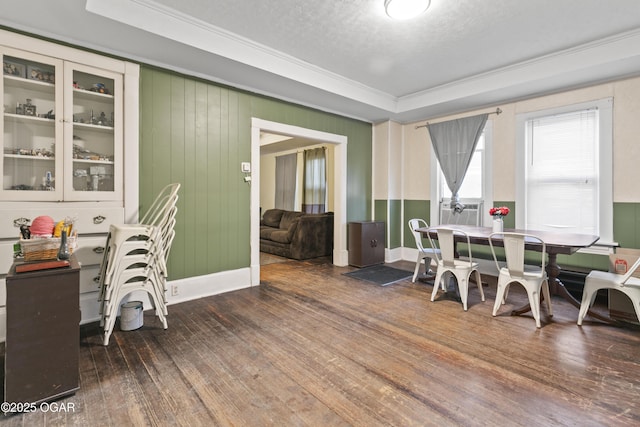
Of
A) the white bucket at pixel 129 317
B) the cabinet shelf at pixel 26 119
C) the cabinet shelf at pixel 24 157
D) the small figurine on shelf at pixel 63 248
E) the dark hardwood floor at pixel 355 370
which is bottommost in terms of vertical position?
the dark hardwood floor at pixel 355 370

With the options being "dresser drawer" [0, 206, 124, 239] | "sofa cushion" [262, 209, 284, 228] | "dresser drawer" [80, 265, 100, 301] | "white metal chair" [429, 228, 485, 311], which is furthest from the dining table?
"sofa cushion" [262, 209, 284, 228]

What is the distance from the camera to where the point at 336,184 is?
525cm

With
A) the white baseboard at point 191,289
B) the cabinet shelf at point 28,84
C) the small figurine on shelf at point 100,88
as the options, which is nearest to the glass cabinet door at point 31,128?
the cabinet shelf at point 28,84

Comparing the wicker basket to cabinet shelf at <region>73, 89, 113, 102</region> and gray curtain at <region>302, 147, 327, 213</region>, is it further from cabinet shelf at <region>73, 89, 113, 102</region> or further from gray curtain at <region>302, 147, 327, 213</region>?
gray curtain at <region>302, 147, 327, 213</region>

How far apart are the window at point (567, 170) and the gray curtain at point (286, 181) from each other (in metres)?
5.06

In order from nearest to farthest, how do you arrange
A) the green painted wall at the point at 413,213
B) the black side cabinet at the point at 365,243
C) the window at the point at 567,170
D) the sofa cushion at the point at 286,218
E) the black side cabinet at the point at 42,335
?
the black side cabinet at the point at 42,335 < the window at the point at 567,170 < the black side cabinet at the point at 365,243 < the green painted wall at the point at 413,213 < the sofa cushion at the point at 286,218

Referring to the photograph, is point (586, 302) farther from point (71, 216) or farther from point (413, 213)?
point (71, 216)

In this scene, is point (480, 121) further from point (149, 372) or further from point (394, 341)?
point (149, 372)

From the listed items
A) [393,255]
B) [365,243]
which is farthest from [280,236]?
[393,255]

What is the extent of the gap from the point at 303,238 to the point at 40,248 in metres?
4.09

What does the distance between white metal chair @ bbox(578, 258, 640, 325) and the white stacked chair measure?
3645 millimetres

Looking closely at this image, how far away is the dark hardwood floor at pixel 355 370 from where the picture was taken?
1611mm

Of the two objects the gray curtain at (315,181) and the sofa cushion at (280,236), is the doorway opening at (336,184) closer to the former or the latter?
the sofa cushion at (280,236)

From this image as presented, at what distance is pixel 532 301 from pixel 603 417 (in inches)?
50.3
